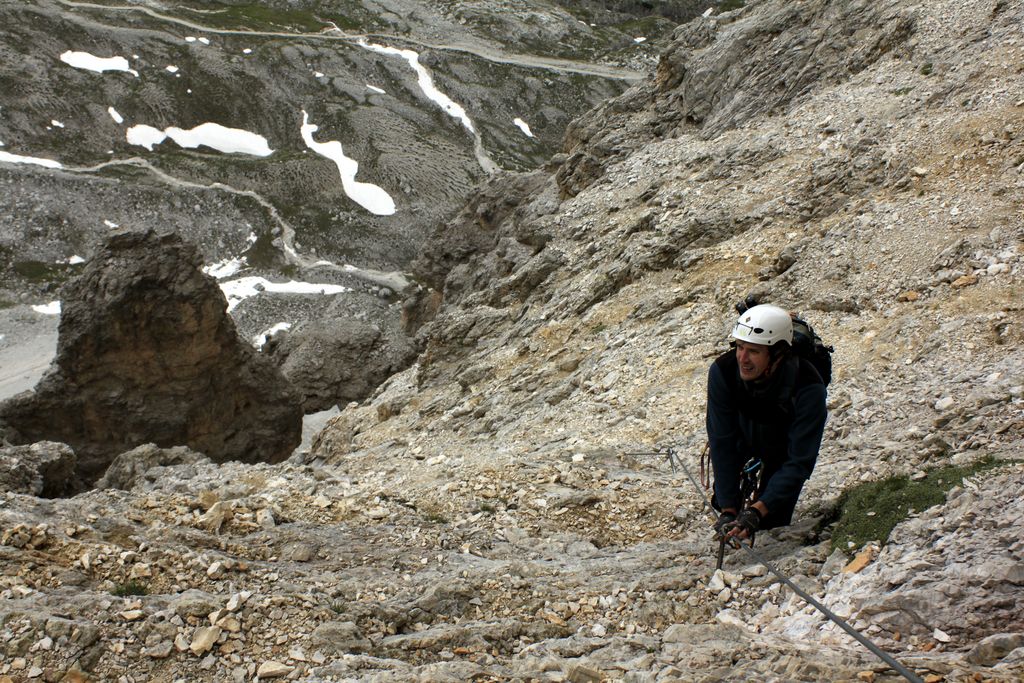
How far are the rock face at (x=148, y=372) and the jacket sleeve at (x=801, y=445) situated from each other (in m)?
42.1

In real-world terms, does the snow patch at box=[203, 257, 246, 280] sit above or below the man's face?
above

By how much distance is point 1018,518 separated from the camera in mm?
7031

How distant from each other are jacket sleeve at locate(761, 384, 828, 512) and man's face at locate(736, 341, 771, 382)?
22.5 inches

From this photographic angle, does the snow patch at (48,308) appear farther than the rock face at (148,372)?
Yes

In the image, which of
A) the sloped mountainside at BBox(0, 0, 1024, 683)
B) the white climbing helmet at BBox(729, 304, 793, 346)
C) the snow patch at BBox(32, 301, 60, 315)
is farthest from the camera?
the snow patch at BBox(32, 301, 60, 315)

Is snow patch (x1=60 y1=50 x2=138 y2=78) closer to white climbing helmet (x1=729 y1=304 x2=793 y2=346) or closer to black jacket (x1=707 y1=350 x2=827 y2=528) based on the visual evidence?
black jacket (x1=707 y1=350 x2=827 y2=528)

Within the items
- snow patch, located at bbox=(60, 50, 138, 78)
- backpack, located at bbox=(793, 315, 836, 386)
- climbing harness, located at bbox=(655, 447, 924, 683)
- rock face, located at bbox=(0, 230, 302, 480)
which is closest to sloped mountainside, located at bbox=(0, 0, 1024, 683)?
climbing harness, located at bbox=(655, 447, 924, 683)

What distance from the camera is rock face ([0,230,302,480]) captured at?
141ft

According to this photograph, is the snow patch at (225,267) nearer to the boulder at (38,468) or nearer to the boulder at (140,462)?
the boulder at (140,462)

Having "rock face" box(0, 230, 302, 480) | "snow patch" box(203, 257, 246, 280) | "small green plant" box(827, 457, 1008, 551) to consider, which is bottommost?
"small green plant" box(827, 457, 1008, 551)

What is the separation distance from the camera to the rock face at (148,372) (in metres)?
42.9

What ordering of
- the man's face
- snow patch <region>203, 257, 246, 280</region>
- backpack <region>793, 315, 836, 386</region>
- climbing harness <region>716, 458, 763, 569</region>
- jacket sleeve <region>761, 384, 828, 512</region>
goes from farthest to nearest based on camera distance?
1. snow patch <region>203, 257, 246, 280</region>
2. climbing harness <region>716, 458, 763, 569</region>
3. backpack <region>793, 315, 836, 386</region>
4. jacket sleeve <region>761, 384, 828, 512</region>
5. the man's face

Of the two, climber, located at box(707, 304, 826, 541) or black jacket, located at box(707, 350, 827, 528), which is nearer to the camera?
climber, located at box(707, 304, 826, 541)

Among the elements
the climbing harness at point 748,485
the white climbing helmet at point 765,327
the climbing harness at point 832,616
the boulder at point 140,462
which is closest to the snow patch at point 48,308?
the boulder at point 140,462
